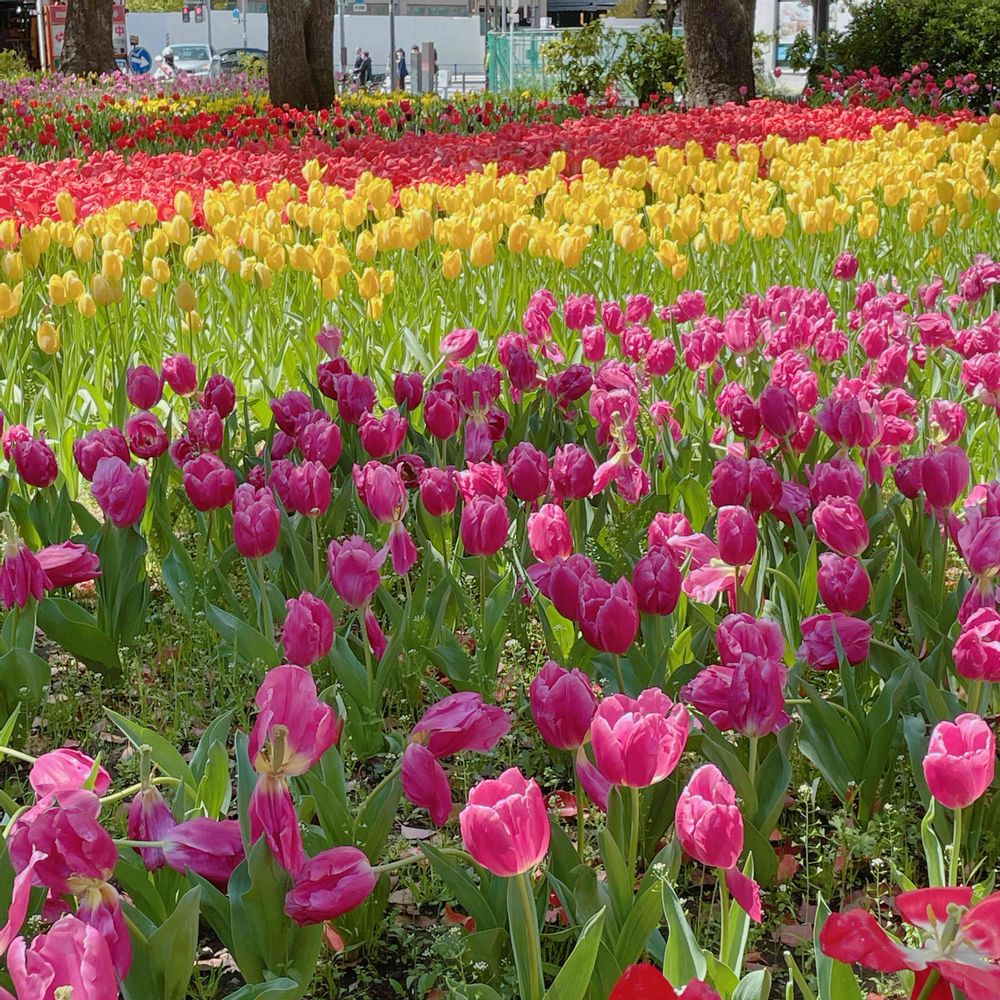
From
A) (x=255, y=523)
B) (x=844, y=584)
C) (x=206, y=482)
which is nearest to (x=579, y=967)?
(x=844, y=584)

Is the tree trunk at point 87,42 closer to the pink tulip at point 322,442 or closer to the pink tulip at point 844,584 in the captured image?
the pink tulip at point 322,442

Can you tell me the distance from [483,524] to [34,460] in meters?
1.06

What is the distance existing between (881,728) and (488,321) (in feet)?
10.7

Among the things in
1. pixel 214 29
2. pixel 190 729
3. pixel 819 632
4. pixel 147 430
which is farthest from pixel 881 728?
pixel 214 29

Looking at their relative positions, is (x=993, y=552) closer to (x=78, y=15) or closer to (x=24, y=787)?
(x=24, y=787)

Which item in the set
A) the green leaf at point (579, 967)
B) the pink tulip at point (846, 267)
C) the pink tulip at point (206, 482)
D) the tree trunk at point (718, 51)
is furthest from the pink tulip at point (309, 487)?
the tree trunk at point (718, 51)

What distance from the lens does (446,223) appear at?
5.19 metres

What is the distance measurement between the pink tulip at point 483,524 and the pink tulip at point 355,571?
7.3 inches

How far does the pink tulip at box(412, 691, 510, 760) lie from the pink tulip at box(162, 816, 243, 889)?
239mm

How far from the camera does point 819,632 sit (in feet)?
6.58

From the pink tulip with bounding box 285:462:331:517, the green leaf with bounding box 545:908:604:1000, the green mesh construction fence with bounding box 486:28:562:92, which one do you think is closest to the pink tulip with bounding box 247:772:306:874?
the green leaf with bounding box 545:908:604:1000

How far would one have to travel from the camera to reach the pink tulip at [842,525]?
2.10m

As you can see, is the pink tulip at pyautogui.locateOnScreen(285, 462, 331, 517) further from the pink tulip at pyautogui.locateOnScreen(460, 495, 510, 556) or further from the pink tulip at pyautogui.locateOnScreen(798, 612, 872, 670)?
the pink tulip at pyautogui.locateOnScreen(798, 612, 872, 670)

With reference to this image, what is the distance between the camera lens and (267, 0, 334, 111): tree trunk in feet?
47.4
